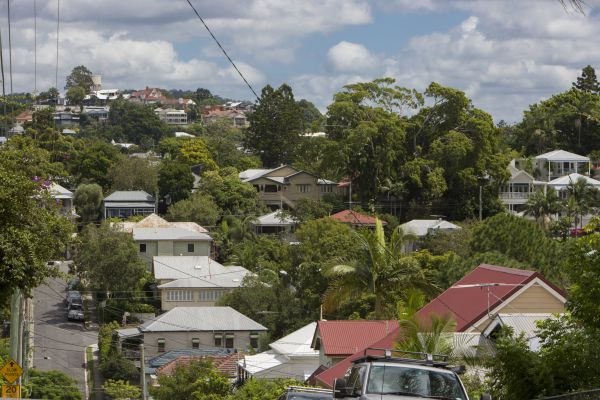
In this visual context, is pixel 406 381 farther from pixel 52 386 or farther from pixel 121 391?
pixel 121 391

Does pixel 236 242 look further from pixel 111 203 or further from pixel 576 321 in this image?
pixel 576 321

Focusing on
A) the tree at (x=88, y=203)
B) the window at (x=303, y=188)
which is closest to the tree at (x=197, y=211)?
the tree at (x=88, y=203)

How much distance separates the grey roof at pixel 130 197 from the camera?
325 feet

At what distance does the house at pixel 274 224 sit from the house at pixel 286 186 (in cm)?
908

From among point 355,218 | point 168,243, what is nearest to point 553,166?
point 355,218

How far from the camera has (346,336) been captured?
34.0 metres

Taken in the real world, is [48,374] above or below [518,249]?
below

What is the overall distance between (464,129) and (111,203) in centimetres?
2939

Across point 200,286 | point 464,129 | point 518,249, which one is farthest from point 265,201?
point 518,249

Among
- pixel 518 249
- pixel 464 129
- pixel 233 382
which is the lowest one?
pixel 233 382

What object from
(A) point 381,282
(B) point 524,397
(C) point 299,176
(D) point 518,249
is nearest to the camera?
(B) point 524,397

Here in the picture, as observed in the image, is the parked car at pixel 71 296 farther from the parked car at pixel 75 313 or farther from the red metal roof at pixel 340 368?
the red metal roof at pixel 340 368

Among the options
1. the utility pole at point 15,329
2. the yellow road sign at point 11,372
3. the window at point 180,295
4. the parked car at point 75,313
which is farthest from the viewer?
the window at point 180,295

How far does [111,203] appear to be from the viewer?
321 ft
